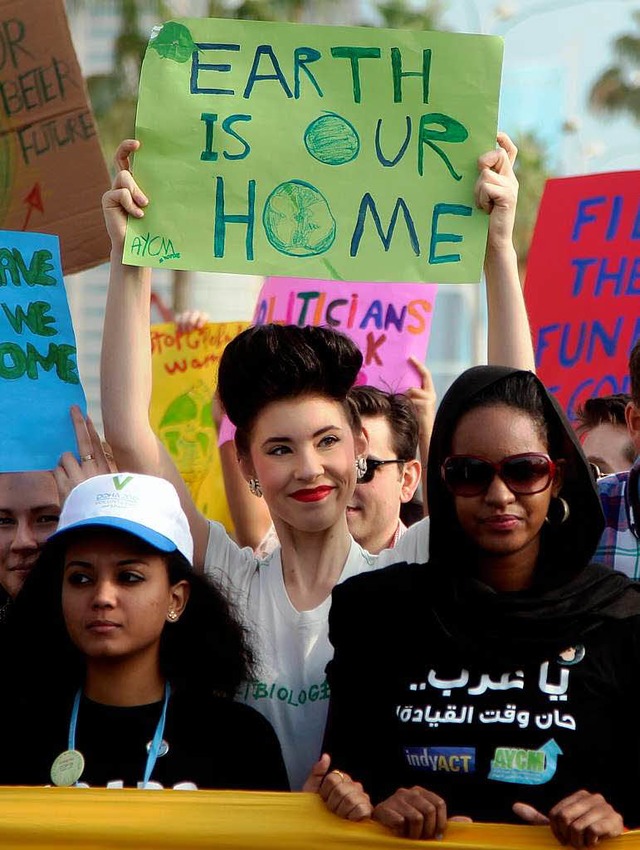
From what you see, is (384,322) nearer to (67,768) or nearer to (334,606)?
(334,606)

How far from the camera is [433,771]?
2.76 m

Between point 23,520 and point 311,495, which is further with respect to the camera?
point 23,520

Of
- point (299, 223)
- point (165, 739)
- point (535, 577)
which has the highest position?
point (299, 223)

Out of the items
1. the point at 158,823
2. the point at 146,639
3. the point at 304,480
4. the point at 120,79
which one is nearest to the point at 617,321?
the point at 304,480

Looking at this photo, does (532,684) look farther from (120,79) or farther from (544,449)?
(120,79)

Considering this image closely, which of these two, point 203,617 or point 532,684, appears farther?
point 203,617

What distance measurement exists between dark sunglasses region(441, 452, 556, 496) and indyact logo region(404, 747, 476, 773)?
489 mm

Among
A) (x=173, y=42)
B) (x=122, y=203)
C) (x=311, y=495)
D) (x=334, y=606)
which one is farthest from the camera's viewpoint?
(x=173, y=42)

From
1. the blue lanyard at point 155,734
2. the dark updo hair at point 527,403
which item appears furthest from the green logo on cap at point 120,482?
the dark updo hair at point 527,403

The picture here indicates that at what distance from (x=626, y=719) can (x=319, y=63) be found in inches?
75.5

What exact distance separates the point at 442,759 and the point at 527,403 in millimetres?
718

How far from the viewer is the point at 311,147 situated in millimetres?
3824

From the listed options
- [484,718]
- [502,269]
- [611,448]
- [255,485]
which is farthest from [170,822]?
[611,448]

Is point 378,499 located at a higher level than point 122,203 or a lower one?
lower
